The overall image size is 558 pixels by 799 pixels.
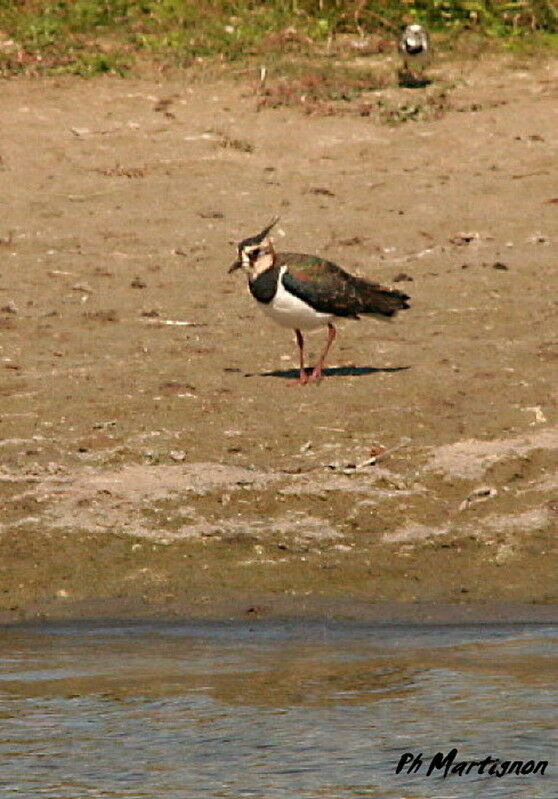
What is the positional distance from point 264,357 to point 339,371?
0.64 meters

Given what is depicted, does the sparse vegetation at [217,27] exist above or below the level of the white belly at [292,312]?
below

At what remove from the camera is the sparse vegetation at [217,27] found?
1939 cm

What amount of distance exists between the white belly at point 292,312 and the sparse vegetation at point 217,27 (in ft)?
25.6

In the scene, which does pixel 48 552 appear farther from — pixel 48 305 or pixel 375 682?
pixel 48 305

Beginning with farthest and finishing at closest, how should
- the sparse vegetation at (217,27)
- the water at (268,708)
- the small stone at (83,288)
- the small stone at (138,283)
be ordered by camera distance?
the sparse vegetation at (217,27)
the small stone at (138,283)
the small stone at (83,288)
the water at (268,708)

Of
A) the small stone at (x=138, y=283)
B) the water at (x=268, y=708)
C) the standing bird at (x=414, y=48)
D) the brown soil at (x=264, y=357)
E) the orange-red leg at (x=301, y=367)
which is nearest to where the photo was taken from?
the water at (x=268, y=708)

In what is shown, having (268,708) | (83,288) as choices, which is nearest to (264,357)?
(83,288)

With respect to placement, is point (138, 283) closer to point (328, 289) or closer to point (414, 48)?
point (328, 289)

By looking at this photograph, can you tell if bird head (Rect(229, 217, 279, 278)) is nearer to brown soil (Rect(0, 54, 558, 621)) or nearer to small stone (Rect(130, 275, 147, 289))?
brown soil (Rect(0, 54, 558, 621))

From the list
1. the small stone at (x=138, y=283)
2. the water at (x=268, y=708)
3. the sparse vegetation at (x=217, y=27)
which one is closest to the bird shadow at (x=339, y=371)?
the small stone at (x=138, y=283)

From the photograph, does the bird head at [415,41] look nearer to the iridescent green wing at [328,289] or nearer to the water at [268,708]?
the iridescent green wing at [328,289]

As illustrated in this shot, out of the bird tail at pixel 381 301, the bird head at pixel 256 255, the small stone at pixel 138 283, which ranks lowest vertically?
the small stone at pixel 138 283

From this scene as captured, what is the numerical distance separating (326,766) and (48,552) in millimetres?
2856

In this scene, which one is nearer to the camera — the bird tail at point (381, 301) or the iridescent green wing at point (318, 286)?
the iridescent green wing at point (318, 286)
